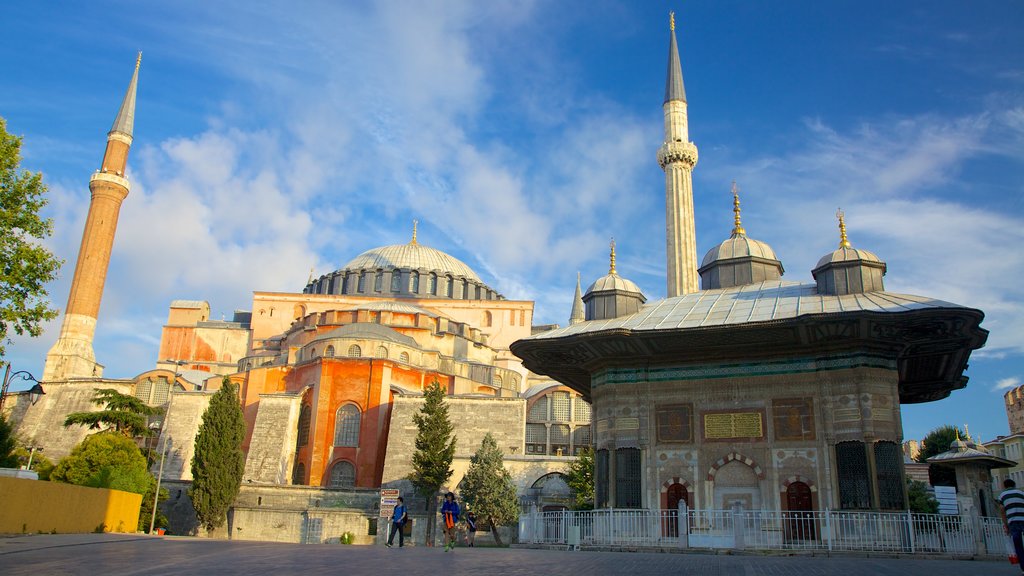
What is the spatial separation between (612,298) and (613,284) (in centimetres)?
39

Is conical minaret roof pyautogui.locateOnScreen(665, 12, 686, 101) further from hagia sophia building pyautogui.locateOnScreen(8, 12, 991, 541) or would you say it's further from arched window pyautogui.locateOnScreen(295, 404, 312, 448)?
arched window pyautogui.locateOnScreen(295, 404, 312, 448)

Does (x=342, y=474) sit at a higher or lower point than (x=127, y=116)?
lower

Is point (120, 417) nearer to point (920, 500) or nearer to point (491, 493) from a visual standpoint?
point (491, 493)

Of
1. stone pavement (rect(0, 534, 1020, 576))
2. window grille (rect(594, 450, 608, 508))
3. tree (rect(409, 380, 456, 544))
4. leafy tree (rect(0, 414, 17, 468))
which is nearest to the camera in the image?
stone pavement (rect(0, 534, 1020, 576))

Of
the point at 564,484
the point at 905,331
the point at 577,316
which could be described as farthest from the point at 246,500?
the point at 577,316

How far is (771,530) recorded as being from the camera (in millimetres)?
15102

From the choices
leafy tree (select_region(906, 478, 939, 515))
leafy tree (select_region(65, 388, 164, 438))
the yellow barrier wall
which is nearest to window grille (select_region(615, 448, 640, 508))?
the yellow barrier wall

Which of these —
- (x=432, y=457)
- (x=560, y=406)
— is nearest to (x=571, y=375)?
(x=432, y=457)

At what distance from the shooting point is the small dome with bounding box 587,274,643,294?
785 inches

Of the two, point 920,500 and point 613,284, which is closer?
point 613,284

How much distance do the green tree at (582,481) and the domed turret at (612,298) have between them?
27.6 ft

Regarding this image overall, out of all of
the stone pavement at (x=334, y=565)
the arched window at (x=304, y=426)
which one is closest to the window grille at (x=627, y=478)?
the stone pavement at (x=334, y=565)

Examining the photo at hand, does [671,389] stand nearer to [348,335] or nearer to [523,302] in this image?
[348,335]

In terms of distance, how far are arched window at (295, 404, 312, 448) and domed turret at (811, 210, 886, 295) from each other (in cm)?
2238
